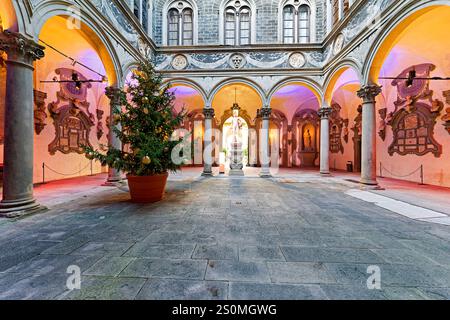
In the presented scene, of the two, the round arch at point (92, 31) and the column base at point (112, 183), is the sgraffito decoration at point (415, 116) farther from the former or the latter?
the column base at point (112, 183)

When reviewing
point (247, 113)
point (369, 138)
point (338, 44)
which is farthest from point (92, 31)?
point (247, 113)

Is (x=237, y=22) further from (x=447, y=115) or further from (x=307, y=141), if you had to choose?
(x=447, y=115)

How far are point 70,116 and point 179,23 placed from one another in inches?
335

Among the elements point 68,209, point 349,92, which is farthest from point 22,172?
point 349,92

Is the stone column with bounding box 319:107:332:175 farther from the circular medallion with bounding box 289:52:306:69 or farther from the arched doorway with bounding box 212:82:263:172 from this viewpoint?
the arched doorway with bounding box 212:82:263:172

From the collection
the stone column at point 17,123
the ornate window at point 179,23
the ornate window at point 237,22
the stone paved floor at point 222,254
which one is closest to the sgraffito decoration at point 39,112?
the stone column at point 17,123

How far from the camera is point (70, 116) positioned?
9703mm

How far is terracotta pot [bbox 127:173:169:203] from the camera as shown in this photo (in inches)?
194

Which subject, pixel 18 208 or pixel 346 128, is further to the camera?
pixel 346 128

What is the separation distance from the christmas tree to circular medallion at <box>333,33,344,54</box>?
8.89 meters

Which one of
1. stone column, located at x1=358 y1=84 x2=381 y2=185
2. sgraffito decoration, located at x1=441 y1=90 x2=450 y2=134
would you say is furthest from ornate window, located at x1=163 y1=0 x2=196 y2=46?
sgraffito decoration, located at x1=441 y1=90 x2=450 y2=134

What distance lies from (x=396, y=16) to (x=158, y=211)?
904 cm

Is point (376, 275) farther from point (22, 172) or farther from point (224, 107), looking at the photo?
point (224, 107)

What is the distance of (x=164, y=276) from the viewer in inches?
79.4
